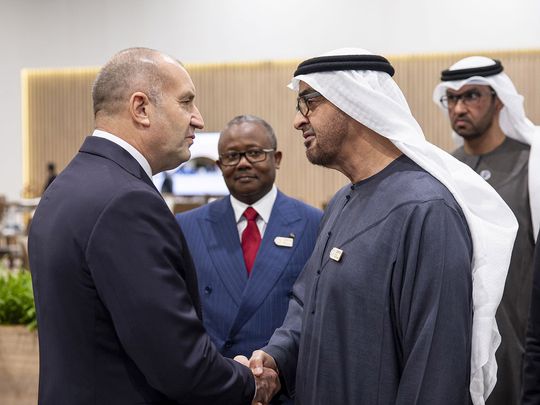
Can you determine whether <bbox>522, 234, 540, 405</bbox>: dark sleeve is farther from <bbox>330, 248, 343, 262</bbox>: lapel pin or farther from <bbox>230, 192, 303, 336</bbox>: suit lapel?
<bbox>230, 192, 303, 336</bbox>: suit lapel

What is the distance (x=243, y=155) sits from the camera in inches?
136

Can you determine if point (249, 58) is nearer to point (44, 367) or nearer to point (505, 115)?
point (505, 115)

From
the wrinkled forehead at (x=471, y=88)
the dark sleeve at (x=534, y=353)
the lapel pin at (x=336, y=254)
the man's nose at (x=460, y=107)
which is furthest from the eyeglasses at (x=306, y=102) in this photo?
the wrinkled forehead at (x=471, y=88)

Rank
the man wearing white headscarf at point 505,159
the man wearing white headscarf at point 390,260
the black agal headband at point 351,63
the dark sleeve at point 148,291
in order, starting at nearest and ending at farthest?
the dark sleeve at point 148,291 < the man wearing white headscarf at point 390,260 < the black agal headband at point 351,63 < the man wearing white headscarf at point 505,159

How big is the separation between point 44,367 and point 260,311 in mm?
1179

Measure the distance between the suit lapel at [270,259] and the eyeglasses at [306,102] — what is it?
87 cm

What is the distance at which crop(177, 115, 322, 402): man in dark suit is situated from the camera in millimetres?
3137

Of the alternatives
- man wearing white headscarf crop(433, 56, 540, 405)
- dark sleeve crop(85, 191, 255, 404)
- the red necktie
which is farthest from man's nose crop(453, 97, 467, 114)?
dark sleeve crop(85, 191, 255, 404)

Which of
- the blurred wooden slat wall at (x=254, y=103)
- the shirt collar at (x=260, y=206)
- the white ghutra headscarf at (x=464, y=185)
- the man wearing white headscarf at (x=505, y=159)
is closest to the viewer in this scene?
the white ghutra headscarf at (x=464, y=185)

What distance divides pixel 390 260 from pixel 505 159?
2.15 metres

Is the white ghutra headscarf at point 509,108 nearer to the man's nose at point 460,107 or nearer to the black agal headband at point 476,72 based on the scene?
the black agal headband at point 476,72

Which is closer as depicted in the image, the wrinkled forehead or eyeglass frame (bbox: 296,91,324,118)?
eyeglass frame (bbox: 296,91,324,118)

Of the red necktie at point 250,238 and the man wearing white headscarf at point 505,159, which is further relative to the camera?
the man wearing white headscarf at point 505,159

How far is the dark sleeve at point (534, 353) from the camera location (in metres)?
2.24
